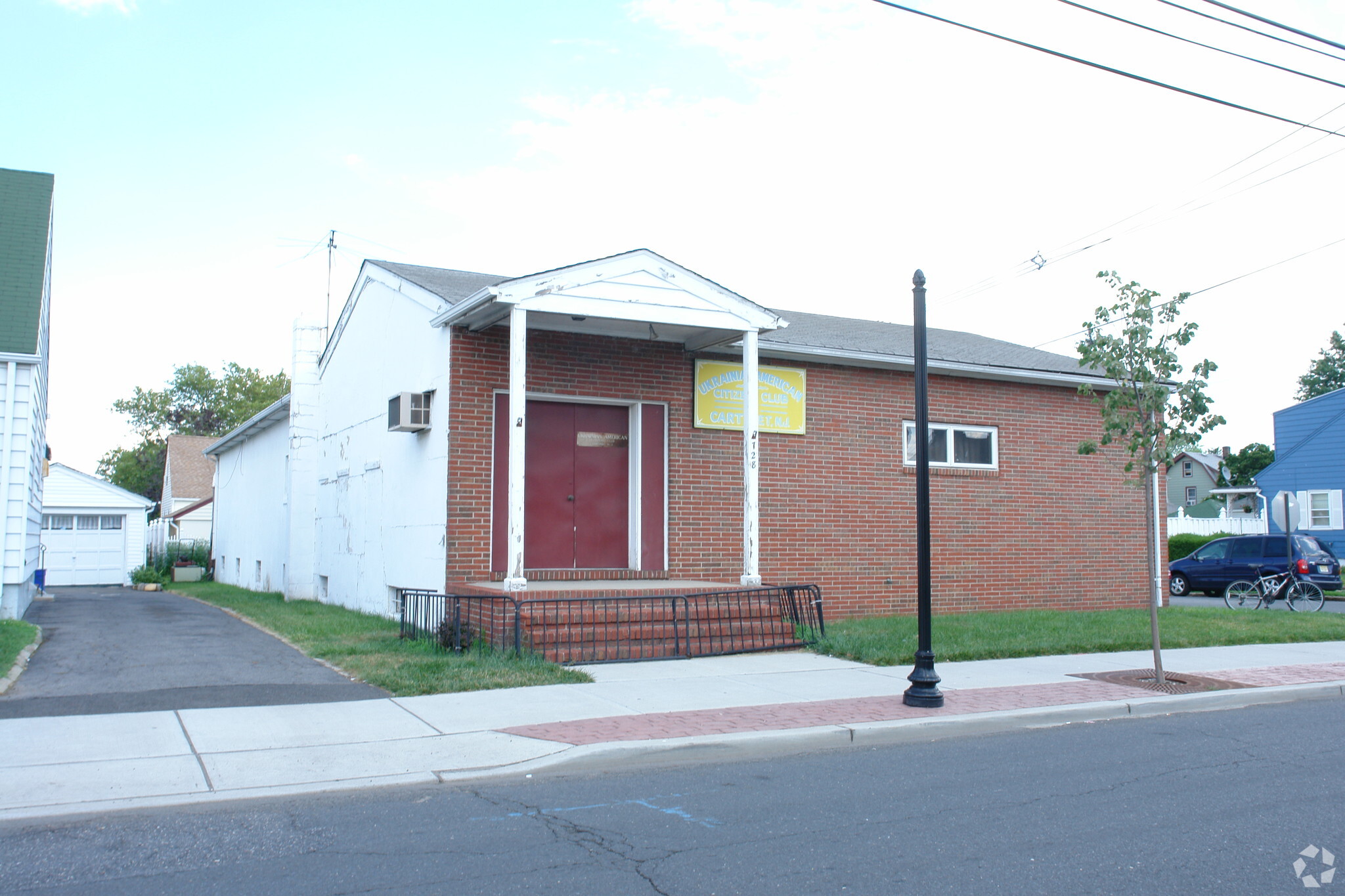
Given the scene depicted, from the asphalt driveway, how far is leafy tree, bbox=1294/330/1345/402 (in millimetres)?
74064

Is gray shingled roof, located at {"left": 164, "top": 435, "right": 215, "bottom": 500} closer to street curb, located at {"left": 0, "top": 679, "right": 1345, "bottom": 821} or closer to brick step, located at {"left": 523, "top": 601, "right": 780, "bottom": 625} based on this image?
brick step, located at {"left": 523, "top": 601, "right": 780, "bottom": 625}

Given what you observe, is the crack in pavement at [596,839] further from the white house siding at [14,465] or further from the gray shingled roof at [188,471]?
the gray shingled roof at [188,471]

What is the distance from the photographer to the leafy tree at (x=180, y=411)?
69688mm

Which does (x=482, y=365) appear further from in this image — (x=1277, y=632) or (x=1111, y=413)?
(x=1277, y=632)

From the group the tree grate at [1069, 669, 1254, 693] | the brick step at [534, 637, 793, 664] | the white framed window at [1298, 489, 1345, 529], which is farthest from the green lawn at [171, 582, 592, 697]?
the white framed window at [1298, 489, 1345, 529]

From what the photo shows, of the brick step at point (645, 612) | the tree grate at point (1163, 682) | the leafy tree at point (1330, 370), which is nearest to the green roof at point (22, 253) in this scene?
the brick step at point (645, 612)

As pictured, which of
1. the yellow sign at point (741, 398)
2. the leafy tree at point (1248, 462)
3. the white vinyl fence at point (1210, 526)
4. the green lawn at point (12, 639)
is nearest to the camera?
the green lawn at point (12, 639)

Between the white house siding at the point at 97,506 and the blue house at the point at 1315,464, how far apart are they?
35109mm

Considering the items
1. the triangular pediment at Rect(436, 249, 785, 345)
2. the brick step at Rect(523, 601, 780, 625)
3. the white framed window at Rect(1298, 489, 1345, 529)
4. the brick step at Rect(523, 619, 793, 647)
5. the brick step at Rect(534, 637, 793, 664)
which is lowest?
the brick step at Rect(534, 637, 793, 664)

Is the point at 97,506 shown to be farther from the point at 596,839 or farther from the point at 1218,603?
the point at 1218,603

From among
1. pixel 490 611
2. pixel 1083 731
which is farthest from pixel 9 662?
pixel 1083 731

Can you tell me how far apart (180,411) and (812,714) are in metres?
73.7

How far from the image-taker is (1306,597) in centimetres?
2000

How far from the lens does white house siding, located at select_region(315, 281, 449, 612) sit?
13094 millimetres
